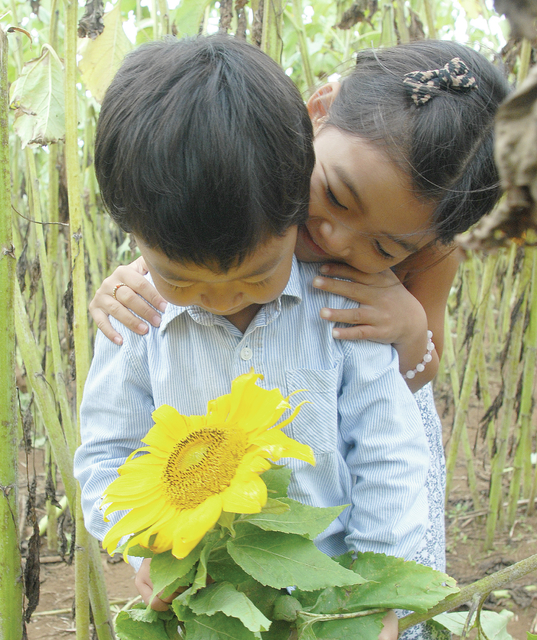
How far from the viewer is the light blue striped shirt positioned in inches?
30.1

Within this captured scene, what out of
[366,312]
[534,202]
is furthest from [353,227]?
[534,202]

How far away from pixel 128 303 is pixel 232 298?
0.24 meters

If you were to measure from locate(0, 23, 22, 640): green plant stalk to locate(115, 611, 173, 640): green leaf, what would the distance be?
0.55 ft

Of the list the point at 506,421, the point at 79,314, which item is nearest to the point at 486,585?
the point at 79,314

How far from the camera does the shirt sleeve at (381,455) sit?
752mm

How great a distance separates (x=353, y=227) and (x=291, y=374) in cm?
21

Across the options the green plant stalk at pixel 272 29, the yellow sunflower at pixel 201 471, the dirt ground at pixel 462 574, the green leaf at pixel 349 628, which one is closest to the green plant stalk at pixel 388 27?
the green plant stalk at pixel 272 29

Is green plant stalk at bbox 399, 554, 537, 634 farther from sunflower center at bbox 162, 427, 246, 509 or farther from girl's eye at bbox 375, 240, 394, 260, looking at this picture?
girl's eye at bbox 375, 240, 394, 260

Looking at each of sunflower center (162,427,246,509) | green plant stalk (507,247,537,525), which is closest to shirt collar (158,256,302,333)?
sunflower center (162,427,246,509)

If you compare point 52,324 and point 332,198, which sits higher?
point 332,198

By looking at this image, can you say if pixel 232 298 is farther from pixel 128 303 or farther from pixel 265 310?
pixel 128 303

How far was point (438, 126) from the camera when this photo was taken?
2.50 feet

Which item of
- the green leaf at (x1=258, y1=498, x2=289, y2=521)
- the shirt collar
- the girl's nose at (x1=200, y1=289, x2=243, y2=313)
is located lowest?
the green leaf at (x1=258, y1=498, x2=289, y2=521)

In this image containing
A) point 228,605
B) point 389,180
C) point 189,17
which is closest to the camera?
point 228,605
